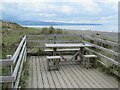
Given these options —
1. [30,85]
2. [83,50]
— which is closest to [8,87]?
[30,85]

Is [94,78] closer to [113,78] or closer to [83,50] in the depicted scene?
[113,78]

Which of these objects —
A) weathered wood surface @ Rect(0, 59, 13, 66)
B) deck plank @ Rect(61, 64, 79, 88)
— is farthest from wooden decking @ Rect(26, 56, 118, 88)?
weathered wood surface @ Rect(0, 59, 13, 66)

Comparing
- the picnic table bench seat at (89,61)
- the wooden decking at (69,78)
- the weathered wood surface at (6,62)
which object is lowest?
the wooden decking at (69,78)

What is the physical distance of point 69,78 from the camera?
5.94 m

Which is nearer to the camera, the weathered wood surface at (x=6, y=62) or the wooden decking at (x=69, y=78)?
the weathered wood surface at (x=6, y=62)

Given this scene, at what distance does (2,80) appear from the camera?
3406 millimetres

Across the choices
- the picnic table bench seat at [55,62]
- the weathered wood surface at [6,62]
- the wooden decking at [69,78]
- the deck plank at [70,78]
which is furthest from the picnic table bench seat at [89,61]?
the weathered wood surface at [6,62]

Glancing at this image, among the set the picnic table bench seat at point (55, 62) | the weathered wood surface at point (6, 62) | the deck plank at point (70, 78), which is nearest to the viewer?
the weathered wood surface at point (6, 62)

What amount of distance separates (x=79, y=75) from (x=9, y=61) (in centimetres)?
318

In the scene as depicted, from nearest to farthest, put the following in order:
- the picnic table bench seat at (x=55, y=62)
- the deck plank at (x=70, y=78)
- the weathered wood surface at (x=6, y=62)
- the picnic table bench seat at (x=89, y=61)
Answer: the weathered wood surface at (x=6, y=62)
the deck plank at (x=70, y=78)
the picnic table bench seat at (x=55, y=62)
the picnic table bench seat at (x=89, y=61)

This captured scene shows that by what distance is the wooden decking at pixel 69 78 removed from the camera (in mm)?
5277

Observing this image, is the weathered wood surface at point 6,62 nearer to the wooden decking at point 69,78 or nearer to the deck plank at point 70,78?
the wooden decking at point 69,78

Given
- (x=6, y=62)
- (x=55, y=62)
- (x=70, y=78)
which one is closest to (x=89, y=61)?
(x=55, y=62)

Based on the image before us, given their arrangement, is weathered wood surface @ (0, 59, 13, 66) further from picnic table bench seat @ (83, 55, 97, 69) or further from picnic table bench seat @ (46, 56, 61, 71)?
picnic table bench seat @ (83, 55, 97, 69)
